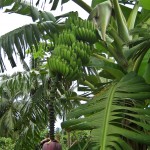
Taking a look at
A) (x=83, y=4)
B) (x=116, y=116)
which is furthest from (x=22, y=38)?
(x=116, y=116)

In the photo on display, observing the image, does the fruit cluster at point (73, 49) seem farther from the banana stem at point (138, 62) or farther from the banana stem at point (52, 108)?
the banana stem at point (138, 62)

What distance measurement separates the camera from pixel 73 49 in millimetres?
1060

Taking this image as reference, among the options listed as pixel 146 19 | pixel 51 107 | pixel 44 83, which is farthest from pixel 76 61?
pixel 44 83

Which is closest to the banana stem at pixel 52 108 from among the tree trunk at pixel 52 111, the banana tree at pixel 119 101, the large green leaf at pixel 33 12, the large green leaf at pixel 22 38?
the tree trunk at pixel 52 111

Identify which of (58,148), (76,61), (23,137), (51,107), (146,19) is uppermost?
(146,19)

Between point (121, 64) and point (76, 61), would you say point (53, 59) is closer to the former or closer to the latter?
point (76, 61)

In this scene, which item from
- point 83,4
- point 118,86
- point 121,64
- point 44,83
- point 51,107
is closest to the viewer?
point 51,107

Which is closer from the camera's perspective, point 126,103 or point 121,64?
point 126,103

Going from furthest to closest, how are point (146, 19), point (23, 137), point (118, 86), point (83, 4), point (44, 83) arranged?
point (23, 137) < point (44, 83) < point (146, 19) < point (83, 4) < point (118, 86)

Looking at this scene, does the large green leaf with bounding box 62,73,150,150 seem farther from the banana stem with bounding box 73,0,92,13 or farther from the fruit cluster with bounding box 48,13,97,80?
the banana stem with bounding box 73,0,92,13

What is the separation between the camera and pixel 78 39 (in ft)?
3.74

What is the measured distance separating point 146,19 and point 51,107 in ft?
2.94

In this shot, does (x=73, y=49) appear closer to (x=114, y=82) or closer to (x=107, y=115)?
(x=107, y=115)

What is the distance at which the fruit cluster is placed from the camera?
39.6 inches
